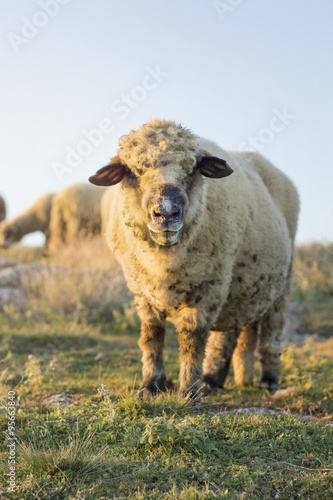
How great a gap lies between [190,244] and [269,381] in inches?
112

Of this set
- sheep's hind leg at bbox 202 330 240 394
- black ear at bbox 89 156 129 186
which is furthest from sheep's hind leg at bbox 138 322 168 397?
black ear at bbox 89 156 129 186

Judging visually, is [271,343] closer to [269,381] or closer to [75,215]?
[269,381]

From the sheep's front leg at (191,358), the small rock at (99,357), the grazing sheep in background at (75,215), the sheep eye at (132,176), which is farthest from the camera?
the grazing sheep in background at (75,215)

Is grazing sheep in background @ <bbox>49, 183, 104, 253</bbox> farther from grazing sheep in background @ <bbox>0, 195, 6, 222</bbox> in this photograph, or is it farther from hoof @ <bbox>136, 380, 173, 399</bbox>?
hoof @ <bbox>136, 380, 173, 399</bbox>

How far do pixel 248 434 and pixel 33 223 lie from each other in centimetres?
1733

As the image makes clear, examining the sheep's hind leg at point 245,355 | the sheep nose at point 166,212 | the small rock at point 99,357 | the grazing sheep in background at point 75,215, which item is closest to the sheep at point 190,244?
the sheep nose at point 166,212

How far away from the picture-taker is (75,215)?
63.2 ft

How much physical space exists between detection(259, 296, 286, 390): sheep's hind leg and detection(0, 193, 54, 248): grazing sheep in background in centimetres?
1477

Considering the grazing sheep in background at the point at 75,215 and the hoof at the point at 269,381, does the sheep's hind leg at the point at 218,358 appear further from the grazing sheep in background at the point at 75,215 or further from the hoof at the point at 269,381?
the grazing sheep in background at the point at 75,215

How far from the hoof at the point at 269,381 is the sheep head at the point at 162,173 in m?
3.07

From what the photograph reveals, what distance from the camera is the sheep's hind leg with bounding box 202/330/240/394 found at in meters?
6.08

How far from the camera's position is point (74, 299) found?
423 inches

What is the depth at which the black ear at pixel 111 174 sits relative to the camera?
14.5 ft

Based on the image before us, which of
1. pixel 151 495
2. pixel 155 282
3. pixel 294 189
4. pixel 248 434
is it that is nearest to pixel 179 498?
pixel 151 495
